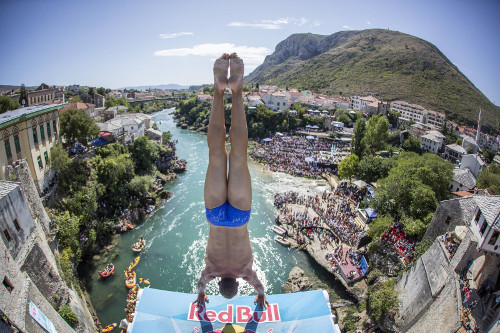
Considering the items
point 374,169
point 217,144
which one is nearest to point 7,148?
point 217,144

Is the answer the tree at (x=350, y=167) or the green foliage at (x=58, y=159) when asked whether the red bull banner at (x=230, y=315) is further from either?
the tree at (x=350, y=167)

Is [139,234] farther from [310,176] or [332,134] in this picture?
[332,134]

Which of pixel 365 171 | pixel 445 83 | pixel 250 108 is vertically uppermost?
pixel 445 83

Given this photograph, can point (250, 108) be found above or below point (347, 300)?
above

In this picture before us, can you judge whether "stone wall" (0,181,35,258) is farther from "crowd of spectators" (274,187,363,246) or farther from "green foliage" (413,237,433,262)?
"green foliage" (413,237,433,262)

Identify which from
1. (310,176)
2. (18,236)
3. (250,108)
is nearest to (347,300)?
(18,236)

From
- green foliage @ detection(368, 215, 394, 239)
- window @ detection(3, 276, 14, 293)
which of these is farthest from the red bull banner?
green foliage @ detection(368, 215, 394, 239)
